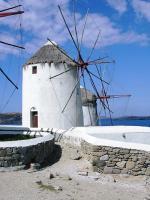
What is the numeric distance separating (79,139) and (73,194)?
6586 millimetres

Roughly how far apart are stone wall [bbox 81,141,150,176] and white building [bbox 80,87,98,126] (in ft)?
55.1

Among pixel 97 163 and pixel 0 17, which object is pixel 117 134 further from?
pixel 0 17

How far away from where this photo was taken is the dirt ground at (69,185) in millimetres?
10953

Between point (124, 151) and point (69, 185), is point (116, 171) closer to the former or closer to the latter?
point (124, 151)

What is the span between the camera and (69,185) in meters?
12.1

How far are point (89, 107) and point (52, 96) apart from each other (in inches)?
366

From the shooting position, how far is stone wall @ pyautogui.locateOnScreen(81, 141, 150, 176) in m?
13.8

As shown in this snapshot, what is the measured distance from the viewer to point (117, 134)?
1802 cm

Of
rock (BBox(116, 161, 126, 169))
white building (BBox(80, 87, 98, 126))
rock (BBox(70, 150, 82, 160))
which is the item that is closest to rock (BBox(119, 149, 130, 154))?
rock (BBox(116, 161, 126, 169))

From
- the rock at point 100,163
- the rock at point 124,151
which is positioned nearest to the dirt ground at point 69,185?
the rock at point 100,163

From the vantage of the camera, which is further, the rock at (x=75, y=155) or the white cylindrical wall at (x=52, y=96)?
the white cylindrical wall at (x=52, y=96)

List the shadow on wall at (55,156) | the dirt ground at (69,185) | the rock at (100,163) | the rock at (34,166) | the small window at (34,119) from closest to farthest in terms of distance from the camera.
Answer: the dirt ground at (69,185), the rock at (34,166), the rock at (100,163), the shadow on wall at (55,156), the small window at (34,119)

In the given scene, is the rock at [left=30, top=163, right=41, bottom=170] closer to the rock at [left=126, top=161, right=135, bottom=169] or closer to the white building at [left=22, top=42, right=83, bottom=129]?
the rock at [left=126, top=161, right=135, bottom=169]

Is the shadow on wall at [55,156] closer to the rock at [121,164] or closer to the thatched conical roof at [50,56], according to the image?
the rock at [121,164]
